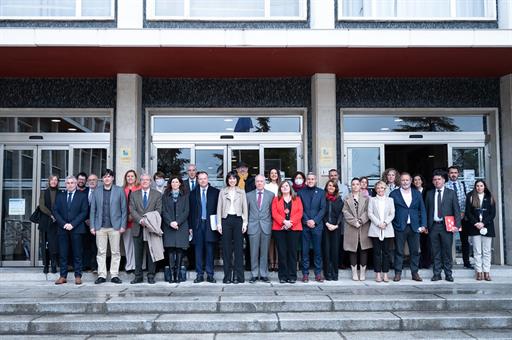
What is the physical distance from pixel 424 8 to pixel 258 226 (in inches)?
220

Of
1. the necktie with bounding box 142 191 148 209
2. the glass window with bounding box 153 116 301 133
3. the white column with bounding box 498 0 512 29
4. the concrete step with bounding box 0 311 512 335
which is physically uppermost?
the white column with bounding box 498 0 512 29

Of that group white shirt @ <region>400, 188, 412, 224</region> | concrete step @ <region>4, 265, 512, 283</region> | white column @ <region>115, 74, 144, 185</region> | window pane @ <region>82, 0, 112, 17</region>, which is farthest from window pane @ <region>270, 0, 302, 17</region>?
concrete step @ <region>4, 265, 512, 283</region>

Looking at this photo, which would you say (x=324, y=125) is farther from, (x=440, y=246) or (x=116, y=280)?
(x=116, y=280)

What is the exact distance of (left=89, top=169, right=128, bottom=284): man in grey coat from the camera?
33.0ft

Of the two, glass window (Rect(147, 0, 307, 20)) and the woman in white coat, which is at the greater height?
glass window (Rect(147, 0, 307, 20))

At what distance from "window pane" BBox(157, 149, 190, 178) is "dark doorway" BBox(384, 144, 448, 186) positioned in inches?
172

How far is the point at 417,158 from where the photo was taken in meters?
12.5

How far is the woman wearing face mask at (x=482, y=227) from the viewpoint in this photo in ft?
33.8

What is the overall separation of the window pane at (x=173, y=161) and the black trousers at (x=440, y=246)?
17.4 ft

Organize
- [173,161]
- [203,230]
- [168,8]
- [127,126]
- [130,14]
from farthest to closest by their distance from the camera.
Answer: [173,161], [127,126], [168,8], [130,14], [203,230]

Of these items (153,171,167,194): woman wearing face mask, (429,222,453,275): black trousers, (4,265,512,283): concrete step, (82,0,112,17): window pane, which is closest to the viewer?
(429,222,453,275): black trousers

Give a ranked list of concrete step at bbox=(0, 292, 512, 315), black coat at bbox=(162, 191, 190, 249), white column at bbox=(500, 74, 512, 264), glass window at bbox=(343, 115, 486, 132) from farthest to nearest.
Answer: glass window at bbox=(343, 115, 486, 132) → white column at bbox=(500, 74, 512, 264) → black coat at bbox=(162, 191, 190, 249) → concrete step at bbox=(0, 292, 512, 315)

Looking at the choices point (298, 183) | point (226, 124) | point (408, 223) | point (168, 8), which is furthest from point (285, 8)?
point (408, 223)

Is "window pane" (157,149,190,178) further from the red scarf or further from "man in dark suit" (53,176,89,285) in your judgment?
the red scarf
